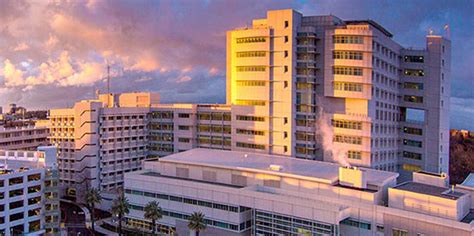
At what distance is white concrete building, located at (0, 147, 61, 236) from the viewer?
6956cm

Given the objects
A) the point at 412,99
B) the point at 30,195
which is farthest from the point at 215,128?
the point at 412,99

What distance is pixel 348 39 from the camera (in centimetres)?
8438

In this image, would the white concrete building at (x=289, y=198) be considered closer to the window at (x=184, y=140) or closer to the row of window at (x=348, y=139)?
the row of window at (x=348, y=139)

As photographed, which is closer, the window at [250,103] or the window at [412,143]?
the window at [250,103]

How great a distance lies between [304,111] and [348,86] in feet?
32.4

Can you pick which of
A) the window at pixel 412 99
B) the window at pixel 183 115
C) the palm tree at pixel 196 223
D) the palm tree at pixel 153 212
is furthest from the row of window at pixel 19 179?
the window at pixel 412 99

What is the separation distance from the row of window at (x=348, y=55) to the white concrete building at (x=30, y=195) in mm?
52434

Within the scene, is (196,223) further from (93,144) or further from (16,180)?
(93,144)

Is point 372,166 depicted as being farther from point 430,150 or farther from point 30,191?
point 30,191

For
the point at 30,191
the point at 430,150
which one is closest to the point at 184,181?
the point at 30,191

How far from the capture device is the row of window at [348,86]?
275 ft

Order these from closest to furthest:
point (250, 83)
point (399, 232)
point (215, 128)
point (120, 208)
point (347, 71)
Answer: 1. point (399, 232)
2. point (120, 208)
3. point (347, 71)
4. point (250, 83)
5. point (215, 128)

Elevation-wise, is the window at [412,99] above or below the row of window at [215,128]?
above

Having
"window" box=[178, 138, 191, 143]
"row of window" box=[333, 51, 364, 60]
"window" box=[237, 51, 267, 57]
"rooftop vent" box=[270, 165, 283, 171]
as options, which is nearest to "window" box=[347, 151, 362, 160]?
"row of window" box=[333, 51, 364, 60]
